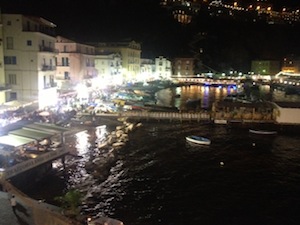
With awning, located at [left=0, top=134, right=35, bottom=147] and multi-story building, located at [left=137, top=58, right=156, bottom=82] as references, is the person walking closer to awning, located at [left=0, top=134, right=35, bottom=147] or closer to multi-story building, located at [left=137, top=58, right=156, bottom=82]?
awning, located at [left=0, top=134, right=35, bottom=147]

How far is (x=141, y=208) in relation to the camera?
2853 cm

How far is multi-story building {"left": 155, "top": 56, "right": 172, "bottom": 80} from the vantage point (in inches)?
5128

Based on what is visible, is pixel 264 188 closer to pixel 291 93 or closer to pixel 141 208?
pixel 141 208

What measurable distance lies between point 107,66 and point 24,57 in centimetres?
4345

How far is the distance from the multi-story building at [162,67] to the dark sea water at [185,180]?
8110 cm

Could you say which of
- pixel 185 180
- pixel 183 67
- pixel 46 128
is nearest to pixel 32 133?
pixel 46 128

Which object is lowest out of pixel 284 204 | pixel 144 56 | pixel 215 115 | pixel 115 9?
pixel 284 204

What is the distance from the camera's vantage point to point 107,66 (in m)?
92.8

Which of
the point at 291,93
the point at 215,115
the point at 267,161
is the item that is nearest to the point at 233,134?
the point at 215,115

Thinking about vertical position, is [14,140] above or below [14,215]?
above

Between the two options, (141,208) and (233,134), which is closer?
(141,208)

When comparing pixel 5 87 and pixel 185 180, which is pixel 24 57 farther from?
pixel 185 180

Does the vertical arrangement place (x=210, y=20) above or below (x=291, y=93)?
above

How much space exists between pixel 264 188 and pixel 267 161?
8.89m
